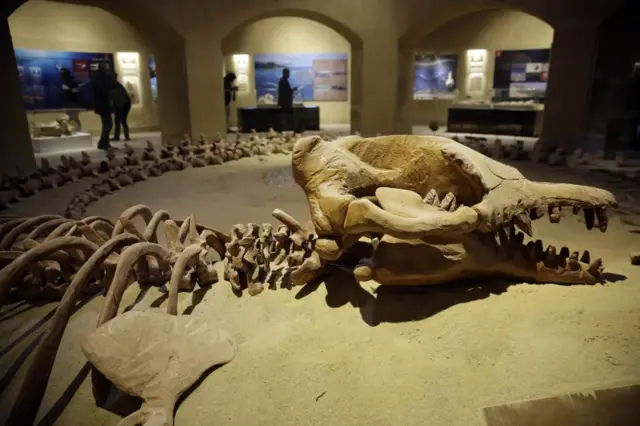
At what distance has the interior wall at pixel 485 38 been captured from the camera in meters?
14.0

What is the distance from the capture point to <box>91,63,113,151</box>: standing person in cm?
1114

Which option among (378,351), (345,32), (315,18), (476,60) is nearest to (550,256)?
(378,351)

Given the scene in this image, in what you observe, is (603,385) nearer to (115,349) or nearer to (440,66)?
(115,349)

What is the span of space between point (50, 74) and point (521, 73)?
14.8m

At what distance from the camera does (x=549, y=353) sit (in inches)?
73.6

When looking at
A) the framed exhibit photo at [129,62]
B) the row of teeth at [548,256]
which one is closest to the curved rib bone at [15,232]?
the row of teeth at [548,256]

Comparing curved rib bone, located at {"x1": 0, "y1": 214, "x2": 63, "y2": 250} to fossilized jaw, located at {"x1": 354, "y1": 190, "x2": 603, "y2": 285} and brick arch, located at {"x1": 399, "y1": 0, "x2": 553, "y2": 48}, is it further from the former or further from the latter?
brick arch, located at {"x1": 399, "y1": 0, "x2": 553, "y2": 48}

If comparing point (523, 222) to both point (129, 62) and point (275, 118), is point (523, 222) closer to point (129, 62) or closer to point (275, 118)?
point (275, 118)

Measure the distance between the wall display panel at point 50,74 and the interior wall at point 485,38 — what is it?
406 inches

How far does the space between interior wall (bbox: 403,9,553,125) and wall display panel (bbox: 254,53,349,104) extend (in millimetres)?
3024

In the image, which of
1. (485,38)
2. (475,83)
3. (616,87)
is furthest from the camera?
(475,83)

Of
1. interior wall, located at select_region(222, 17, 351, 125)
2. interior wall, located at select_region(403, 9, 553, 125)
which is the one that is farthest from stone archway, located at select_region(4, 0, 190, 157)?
interior wall, located at select_region(403, 9, 553, 125)

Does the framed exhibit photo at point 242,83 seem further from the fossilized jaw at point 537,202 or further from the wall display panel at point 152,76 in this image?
the fossilized jaw at point 537,202

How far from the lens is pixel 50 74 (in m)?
13.1
